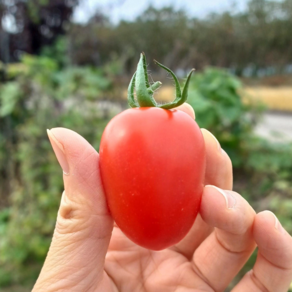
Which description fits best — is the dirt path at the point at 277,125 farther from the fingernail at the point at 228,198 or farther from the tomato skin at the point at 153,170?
the tomato skin at the point at 153,170

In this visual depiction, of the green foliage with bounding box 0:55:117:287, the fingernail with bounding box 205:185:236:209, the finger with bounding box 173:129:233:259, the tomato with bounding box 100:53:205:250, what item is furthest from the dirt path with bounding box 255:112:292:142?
the tomato with bounding box 100:53:205:250

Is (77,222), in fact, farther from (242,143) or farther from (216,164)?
(242,143)

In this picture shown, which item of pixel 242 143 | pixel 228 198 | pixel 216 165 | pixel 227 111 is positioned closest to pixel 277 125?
pixel 242 143

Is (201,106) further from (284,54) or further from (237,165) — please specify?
(284,54)

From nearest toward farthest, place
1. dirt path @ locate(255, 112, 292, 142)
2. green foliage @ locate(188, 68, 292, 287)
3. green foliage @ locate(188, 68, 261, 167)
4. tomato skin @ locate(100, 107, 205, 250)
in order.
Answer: tomato skin @ locate(100, 107, 205, 250)
green foliage @ locate(188, 68, 292, 287)
green foliage @ locate(188, 68, 261, 167)
dirt path @ locate(255, 112, 292, 142)

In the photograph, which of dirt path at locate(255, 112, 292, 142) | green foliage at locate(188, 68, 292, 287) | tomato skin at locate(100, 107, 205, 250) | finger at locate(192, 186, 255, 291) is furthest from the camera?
dirt path at locate(255, 112, 292, 142)

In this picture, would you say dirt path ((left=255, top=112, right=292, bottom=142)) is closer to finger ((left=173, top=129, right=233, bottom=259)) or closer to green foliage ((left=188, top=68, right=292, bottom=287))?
green foliage ((left=188, top=68, right=292, bottom=287))

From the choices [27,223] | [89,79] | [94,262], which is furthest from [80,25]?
[94,262]

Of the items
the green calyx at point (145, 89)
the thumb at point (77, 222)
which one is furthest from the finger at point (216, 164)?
the thumb at point (77, 222)
